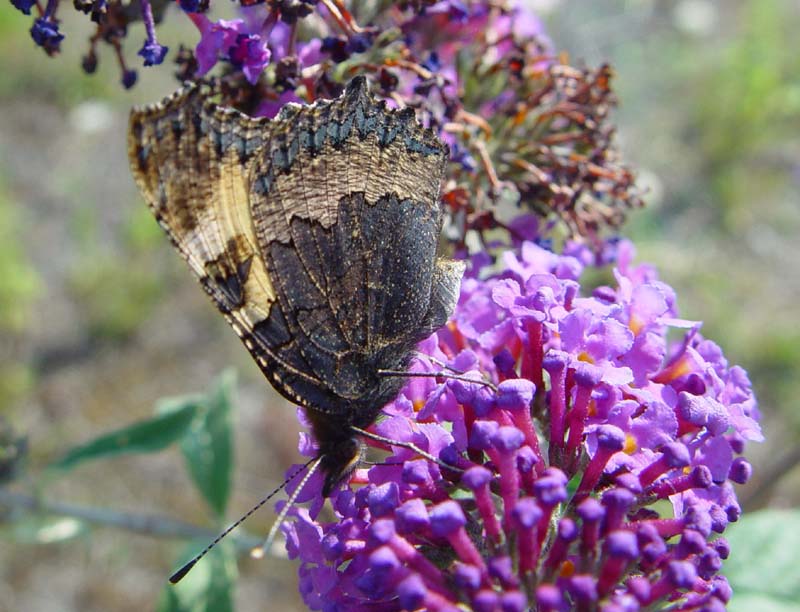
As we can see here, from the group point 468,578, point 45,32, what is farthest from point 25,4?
point 468,578

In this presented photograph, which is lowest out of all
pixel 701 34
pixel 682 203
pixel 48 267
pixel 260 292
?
pixel 260 292

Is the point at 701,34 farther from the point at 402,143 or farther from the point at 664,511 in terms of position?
the point at 402,143

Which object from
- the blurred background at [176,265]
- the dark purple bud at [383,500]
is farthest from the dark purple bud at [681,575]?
the blurred background at [176,265]

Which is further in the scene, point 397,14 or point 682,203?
point 682,203

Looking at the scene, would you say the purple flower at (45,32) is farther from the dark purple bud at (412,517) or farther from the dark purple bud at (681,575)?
the dark purple bud at (681,575)

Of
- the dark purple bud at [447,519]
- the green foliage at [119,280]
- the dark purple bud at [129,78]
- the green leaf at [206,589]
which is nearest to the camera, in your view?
the dark purple bud at [447,519]

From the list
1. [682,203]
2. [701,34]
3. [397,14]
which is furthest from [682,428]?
[701,34]

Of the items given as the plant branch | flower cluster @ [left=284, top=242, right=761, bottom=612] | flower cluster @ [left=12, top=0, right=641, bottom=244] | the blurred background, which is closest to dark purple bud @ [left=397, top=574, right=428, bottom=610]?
flower cluster @ [left=284, top=242, right=761, bottom=612]
